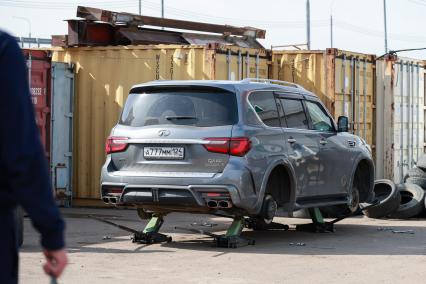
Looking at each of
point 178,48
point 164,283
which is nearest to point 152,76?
point 178,48

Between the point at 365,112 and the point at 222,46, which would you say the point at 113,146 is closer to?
the point at 222,46

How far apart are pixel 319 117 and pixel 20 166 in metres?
10.3

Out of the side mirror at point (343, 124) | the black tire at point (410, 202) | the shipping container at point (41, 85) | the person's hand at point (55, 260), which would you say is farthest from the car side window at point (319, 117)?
the person's hand at point (55, 260)

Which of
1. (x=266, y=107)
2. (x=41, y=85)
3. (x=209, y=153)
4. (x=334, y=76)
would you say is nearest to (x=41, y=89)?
(x=41, y=85)

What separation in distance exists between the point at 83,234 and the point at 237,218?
255cm

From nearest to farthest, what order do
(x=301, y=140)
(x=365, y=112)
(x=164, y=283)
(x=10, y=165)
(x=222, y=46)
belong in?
(x=10, y=165)
(x=164, y=283)
(x=301, y=140)
(x=222, y=46)
(x=365, y=112)

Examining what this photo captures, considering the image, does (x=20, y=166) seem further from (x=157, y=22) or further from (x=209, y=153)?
(x=157, y=22)

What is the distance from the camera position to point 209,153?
10883 mm

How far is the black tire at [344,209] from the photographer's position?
44.7ft

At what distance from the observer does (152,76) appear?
17.3 metres

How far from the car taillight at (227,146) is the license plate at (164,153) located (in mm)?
328

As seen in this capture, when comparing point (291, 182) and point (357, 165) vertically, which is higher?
point (357, 165)

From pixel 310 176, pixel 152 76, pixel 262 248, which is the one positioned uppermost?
pixel 152 76

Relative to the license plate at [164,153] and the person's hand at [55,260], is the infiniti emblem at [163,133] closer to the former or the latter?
the license plate at [164,153]
